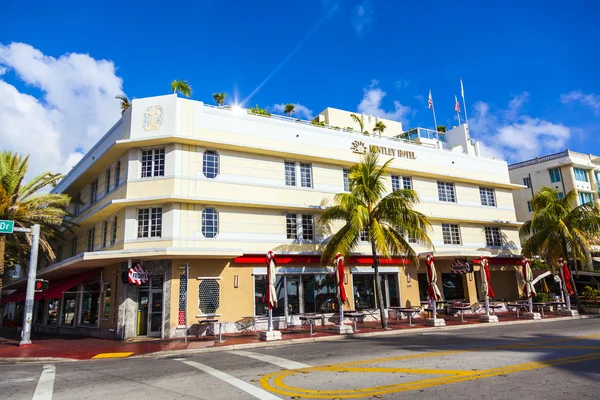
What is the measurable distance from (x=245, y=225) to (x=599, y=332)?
15438 mm

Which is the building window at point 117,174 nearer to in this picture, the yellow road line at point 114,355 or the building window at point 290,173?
the building window at point 290,173

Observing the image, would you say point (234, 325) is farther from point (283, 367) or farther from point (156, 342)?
point (283, 367)

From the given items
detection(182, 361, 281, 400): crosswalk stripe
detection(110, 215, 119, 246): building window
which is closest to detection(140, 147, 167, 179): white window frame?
detection(110, 215, 119, 246): building window

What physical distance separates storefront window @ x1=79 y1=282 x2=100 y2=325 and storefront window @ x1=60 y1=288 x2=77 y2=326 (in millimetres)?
1162

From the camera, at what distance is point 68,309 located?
2498 cm

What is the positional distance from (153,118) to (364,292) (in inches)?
586

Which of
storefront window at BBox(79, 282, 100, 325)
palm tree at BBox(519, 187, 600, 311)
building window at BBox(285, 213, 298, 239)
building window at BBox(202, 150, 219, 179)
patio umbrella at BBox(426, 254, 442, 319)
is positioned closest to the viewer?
building window at BBox(202, 150, 219, 179)

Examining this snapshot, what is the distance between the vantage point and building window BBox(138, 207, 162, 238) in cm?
2000

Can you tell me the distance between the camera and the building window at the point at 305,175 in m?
24.0

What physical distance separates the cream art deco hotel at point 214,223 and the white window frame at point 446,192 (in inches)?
20.6

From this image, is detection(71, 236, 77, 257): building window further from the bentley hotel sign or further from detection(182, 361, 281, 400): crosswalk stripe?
detection(182, 361, 281, 400): crosswalk stripe

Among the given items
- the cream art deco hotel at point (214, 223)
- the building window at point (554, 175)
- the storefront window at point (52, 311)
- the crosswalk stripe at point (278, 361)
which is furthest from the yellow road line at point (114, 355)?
the building window at point (554, 175)

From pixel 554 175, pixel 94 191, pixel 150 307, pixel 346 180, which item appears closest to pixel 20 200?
pixel 94 191

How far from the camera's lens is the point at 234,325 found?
19.9 m
